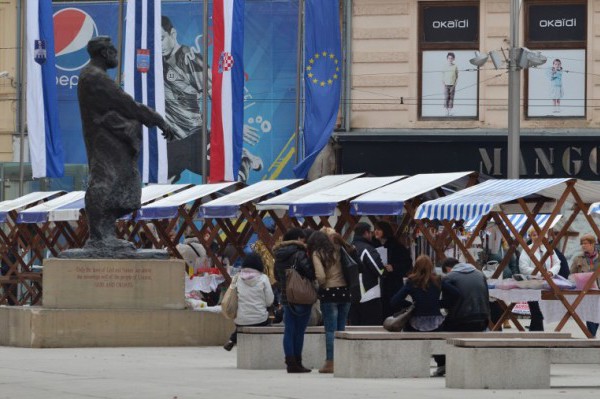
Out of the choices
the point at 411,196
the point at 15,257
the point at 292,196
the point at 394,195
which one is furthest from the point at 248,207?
the point at 15,257

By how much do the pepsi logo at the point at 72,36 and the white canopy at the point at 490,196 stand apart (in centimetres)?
2419

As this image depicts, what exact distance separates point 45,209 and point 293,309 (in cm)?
1629

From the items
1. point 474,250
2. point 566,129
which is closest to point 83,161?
point 566,129

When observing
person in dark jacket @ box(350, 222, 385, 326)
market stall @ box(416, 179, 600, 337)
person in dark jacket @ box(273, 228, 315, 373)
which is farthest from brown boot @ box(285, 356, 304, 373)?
market stall @ box(416, 179, 600, 337)

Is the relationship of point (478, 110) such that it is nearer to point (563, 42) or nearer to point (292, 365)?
point (563, 42)

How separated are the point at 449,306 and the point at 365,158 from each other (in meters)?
23.6

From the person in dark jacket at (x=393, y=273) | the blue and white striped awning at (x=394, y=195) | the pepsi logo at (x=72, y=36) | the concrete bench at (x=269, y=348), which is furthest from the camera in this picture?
the pepsi logo at (x=72, y=36)

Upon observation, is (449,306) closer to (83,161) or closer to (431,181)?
(431,181)

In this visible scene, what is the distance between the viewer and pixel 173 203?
30.2 meters

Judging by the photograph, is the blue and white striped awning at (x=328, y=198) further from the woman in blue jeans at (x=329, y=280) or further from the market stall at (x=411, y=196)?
the woman in blue jeans at (x=329, y=280)

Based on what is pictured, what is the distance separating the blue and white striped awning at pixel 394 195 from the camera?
24.7 meters

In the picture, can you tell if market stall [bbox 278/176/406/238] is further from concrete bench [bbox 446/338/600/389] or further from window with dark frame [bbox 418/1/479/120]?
window with dark frame [bbox 418/1/479/120]

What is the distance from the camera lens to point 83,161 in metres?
46.1

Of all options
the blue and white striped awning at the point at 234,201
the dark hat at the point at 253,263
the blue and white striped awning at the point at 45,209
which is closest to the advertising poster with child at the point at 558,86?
the blue and white striped awning at the point at 45,209
